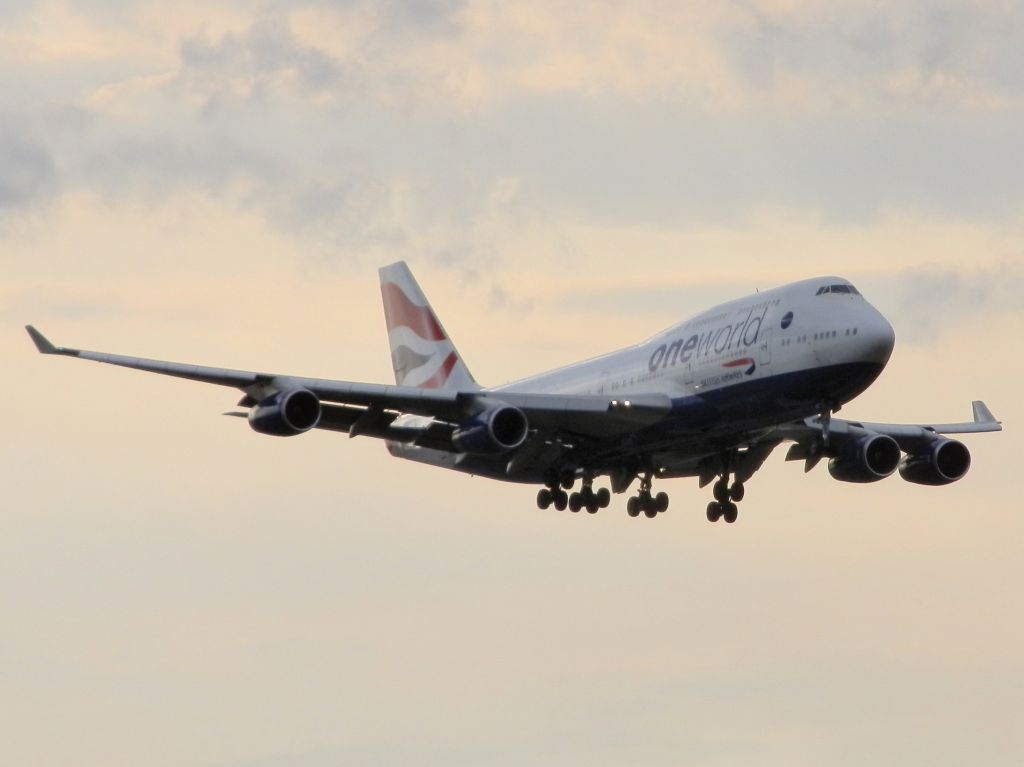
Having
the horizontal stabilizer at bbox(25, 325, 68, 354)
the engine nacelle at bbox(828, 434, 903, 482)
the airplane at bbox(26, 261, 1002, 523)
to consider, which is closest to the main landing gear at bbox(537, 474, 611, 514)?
the airplane at bbox(26, 261, 1002, 523)

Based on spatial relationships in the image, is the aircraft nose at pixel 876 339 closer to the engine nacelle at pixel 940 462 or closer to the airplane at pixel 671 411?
the airplane at pixel 671 411

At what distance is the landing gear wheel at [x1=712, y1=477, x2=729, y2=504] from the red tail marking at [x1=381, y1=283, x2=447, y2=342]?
51.0 ft

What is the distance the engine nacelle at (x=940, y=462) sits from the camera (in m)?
77.2

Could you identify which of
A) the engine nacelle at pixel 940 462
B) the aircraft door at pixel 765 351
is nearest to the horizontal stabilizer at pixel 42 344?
the aircraft door at pixel 765 351

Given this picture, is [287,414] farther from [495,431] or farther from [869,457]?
[869,457]

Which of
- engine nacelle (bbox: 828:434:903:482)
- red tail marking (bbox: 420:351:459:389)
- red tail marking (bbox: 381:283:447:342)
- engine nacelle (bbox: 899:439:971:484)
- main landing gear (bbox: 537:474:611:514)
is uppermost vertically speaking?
red tail marking (bbox: 381:283:447:342)

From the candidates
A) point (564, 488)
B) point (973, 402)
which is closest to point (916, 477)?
→ point (973, 402)

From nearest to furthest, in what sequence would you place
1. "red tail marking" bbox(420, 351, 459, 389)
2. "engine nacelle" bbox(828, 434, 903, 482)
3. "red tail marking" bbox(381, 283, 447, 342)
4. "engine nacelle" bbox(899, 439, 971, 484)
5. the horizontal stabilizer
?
the horizontal stabilizer < "engine nacelle" bbox(828, 434, 903, 482) < "engine nacelle" bbox(899, 439, 971, 484) < "red tail marking" bbox(420, 351, 459, 389) < "red tail marking" bbox(381, 283, 447, 342)

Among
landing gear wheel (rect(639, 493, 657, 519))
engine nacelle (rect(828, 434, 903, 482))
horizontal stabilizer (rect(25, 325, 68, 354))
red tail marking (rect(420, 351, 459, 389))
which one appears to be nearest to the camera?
horizontal stabilizer (rect(25, 325, 68, 354))

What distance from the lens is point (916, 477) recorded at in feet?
255

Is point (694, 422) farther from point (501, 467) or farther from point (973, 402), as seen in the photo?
point (973, 402)

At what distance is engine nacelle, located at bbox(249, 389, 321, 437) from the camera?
6469 centimetres

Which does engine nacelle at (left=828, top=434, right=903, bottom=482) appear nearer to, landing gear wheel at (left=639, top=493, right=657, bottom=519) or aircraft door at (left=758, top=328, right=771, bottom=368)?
landing gear wheel at (left=639, top=493, right=657, bottom=519)

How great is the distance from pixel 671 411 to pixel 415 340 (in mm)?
20369
